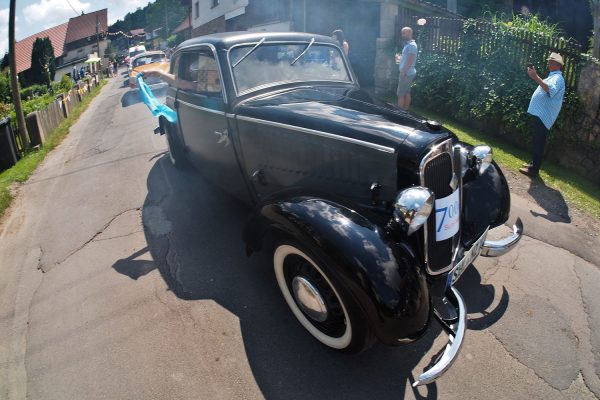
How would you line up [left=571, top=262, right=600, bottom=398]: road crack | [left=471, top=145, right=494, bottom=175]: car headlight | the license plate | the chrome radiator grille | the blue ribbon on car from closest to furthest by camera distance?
1. [left=571, top=262, right=600, bottom=398]: road crack
2. the chrome radiator grille
3. the license plate
4. [left=471, top=145, right=494, bottom=175]: car headlight
5. the blue ribbon on car

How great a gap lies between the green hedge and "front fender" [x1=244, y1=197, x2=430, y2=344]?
4898mm

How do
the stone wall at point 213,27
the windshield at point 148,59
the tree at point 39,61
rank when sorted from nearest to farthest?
the windshield at point 148,59 → the stone wall at point 213,27 → the tree at point 39,61

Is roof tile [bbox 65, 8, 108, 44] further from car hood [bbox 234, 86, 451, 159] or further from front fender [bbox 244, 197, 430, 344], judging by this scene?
front fender [bbox 244, 197, 430, 344]

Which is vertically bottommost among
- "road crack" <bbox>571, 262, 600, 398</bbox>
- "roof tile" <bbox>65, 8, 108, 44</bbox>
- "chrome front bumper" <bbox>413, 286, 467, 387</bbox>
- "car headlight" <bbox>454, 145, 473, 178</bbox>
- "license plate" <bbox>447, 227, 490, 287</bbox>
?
"road crack" <bbox>571, 262, 600, 398</bbox>

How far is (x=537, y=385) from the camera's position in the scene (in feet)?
7.53

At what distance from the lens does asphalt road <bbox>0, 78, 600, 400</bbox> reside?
7.73 feet

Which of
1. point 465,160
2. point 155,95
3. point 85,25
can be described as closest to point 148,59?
point 155,95

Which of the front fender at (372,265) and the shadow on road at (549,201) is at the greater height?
the front fender at (372,265)

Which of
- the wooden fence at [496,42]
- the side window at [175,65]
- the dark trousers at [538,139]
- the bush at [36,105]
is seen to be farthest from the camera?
the bush at [36,105]

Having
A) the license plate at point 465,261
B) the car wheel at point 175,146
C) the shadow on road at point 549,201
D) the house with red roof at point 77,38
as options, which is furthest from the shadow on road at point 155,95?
the house with red roof at point 77,38

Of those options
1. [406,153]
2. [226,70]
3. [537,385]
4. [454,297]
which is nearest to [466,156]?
[406,153]

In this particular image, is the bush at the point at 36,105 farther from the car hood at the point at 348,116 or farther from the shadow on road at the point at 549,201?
the shadow on road at the point at 549,201

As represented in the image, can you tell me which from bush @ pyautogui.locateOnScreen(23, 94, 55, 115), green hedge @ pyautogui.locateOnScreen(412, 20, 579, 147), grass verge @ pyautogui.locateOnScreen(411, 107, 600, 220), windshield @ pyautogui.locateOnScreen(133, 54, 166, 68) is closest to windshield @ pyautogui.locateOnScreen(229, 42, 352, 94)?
grass verge @ pyautogui.locateOnScreen(411, 107, 600, 220)

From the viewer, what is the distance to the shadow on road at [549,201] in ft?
14.1
